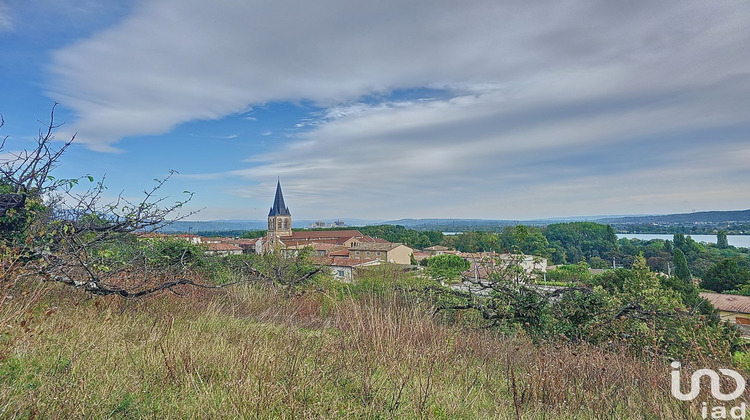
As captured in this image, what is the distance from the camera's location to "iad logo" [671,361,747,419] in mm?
2669

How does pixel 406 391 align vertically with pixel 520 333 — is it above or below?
above

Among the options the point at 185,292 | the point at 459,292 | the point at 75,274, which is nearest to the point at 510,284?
the point at 459,292

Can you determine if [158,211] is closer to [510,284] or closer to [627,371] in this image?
[510,284]

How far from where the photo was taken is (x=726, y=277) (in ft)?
104

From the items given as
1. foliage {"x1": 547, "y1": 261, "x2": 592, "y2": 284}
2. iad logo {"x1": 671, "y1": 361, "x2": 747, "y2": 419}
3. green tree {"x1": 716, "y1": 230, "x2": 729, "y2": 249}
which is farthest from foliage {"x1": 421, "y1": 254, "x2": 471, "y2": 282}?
green tree {"x1": 716, "y1": 230, "x2": 729, "y2": 249}

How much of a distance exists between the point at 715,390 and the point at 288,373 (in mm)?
3306

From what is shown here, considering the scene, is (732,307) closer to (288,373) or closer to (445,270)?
(445,270)

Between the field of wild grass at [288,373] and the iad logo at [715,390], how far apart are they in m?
0.11

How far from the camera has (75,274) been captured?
4906mm

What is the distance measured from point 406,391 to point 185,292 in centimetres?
428

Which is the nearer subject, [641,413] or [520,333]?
[641,413]

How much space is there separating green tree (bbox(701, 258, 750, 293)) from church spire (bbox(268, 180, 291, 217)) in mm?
55294

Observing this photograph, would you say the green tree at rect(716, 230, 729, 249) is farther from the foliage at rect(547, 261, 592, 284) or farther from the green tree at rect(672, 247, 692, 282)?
the foliage at rect(547, 261, 592, 284)

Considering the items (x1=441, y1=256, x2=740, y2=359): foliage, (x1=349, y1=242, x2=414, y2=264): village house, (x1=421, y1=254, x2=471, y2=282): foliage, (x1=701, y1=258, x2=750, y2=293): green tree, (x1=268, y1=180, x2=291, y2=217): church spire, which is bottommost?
(x1=701, y1=258, x2=750, y2=293): green tree
